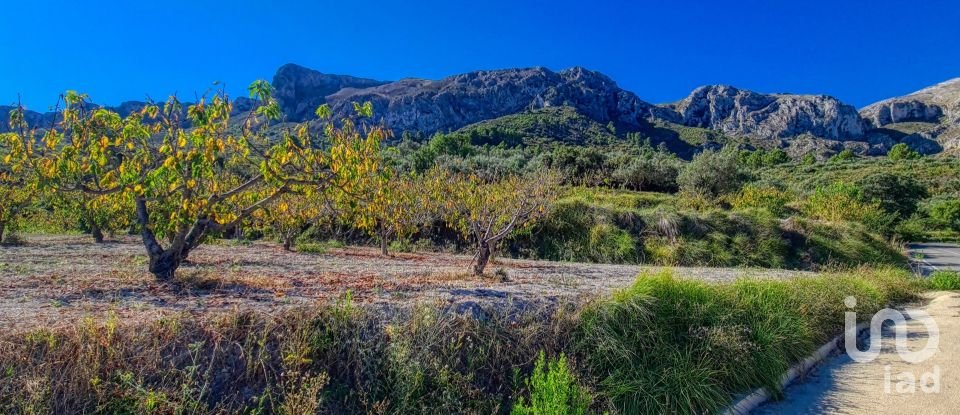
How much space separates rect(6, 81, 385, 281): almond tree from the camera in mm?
4324

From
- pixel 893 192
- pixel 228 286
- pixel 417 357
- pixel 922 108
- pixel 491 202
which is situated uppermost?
pixel 922 108

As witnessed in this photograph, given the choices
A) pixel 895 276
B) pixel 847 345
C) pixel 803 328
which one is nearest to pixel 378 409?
pixel 803 328

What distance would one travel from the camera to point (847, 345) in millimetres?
6164

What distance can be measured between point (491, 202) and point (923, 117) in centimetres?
13395

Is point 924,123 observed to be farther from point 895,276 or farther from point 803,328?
point 803,328

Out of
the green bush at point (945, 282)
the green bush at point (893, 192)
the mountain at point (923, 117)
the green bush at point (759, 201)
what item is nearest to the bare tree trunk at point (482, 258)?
the green bush at point (945, 282)

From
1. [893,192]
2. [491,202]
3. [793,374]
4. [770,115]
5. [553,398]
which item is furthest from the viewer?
[770,115]

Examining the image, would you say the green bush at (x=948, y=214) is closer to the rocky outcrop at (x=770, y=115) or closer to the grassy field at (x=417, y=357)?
the grassy field at (x=417, y=357)

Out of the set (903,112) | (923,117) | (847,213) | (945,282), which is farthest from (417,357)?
(903,112)

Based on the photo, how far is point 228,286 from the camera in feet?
18.0

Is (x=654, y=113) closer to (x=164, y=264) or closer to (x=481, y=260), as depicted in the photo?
(x=481, y=260)

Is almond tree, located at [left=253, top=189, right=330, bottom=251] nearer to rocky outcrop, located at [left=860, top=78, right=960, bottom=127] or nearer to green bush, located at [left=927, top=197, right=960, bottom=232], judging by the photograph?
green bush, located at [left=927, top=197, right=960, bottom=232]

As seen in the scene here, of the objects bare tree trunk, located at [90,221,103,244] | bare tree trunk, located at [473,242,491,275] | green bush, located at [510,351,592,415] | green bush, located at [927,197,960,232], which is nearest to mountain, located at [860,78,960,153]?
green bush, located at [927,197,960,232]

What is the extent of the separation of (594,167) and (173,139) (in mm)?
24794
